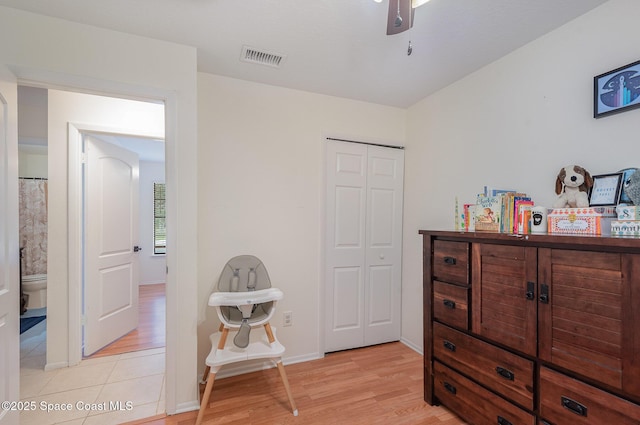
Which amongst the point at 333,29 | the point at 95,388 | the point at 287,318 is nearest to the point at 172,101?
the point at 333,29

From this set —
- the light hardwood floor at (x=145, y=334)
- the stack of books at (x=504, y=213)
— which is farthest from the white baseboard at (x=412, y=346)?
the light hardwood floor at (x=145, y=334)

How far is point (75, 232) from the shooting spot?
2.49m

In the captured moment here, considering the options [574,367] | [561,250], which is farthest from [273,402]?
[561,250]

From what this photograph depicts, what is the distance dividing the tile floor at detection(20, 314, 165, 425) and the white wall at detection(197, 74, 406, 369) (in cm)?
48

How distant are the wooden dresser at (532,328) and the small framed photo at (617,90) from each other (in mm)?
833

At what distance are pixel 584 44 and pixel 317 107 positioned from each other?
1907mm

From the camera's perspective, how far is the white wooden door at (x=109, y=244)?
8.85ft

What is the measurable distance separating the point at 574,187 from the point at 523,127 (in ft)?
1.90

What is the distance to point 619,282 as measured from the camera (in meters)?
1.15

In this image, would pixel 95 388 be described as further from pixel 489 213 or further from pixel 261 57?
pixel 489 213

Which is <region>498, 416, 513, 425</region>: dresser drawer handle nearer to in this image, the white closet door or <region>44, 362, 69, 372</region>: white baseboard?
the white closet door

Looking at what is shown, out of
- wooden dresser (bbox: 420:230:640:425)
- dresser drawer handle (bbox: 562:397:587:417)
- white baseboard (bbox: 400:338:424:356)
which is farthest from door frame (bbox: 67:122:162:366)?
dresser drawer handle (bbox: 562:397:587:417)

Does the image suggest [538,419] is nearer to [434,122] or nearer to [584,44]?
[584,44]

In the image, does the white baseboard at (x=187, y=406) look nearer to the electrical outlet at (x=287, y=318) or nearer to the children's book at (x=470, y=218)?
the electrical outlet at (x=287, y=318)
